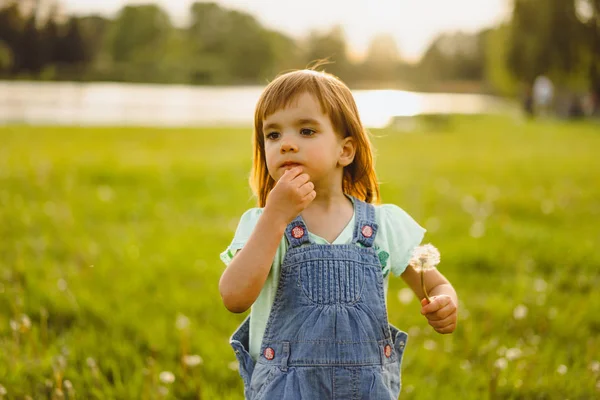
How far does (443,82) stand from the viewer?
98875 mm

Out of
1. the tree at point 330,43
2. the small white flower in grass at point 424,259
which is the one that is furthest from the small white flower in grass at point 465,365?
the tree at point 330,43

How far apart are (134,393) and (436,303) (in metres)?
1.50

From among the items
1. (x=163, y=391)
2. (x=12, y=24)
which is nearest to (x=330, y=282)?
(x=163, y=391)

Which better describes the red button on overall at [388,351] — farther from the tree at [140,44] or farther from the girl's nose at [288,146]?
the tree at [140,44]

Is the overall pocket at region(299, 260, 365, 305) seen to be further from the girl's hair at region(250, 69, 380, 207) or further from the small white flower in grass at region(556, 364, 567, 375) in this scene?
the small white flower in grass at region(556, 364, 567, 375)

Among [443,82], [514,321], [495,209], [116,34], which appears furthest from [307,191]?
[443,82]

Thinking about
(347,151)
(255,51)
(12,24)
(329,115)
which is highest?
(12,24)

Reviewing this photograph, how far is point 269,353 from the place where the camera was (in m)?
1.79

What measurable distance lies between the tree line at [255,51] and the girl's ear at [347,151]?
60 cm

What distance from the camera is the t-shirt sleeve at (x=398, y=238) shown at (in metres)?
1.98

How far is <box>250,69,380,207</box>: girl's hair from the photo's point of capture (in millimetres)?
1882

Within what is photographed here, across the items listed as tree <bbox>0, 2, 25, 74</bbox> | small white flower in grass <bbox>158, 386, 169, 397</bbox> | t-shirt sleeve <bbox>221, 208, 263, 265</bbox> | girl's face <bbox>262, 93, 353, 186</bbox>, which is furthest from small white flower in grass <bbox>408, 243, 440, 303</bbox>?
tree <bbox>0, 2, 25, 74</bbox>

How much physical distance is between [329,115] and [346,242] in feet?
1.29

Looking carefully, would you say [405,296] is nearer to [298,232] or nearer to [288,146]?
[298,232]
